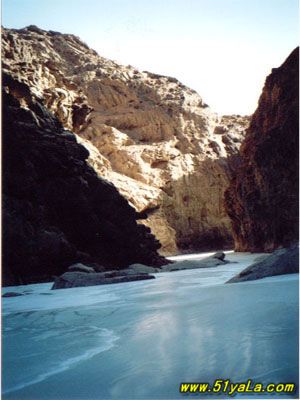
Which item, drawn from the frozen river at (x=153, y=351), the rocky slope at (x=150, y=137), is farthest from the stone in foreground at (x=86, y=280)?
the rocky slope at (x=150, y=137)

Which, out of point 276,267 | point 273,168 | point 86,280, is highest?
point 273,168

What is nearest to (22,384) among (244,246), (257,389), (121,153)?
(257,389)

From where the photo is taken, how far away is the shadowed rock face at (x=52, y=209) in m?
10.3

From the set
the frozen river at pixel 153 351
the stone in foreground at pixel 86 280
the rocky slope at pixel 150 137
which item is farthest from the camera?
the rocky slope at pixel 150 137

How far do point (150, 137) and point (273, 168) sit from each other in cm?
2526

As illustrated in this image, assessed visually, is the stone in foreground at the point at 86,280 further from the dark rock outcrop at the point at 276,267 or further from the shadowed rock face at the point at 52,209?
the dark rock outcrop at the point at 276,267

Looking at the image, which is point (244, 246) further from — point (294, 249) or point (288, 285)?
point (288, 285)

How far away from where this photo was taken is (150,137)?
40.5m

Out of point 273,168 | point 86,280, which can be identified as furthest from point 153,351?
point 273,168

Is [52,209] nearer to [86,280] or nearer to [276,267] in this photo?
[86,280]

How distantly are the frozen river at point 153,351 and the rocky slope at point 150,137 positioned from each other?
98.3 feet

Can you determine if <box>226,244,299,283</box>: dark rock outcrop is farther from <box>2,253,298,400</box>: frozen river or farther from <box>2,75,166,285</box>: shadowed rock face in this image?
<box>2,75,166,285</box>: shadowed rock face

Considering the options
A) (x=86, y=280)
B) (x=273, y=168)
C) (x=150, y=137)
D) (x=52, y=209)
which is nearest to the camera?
(x=86, y=280)

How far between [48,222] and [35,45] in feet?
128
